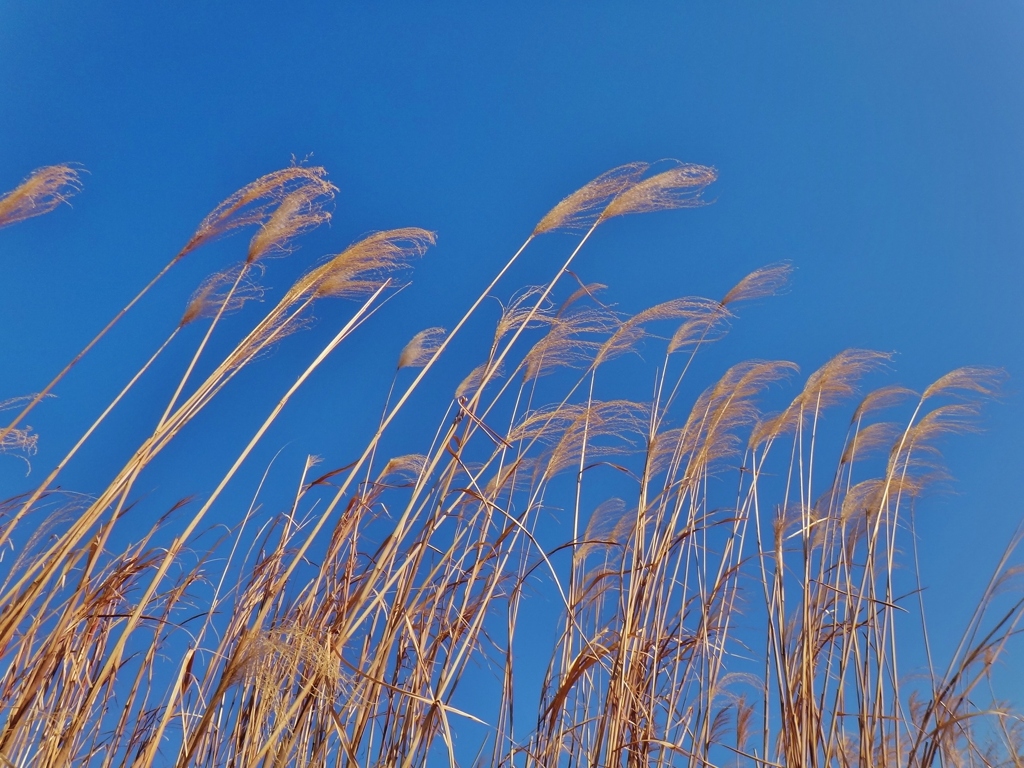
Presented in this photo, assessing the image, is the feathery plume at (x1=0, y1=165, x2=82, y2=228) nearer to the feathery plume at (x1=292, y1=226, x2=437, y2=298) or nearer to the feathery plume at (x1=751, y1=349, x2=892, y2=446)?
the feathery plume at (x1=292, y1=226, x2=437, y2=298)

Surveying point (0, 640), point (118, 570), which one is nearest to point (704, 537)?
point (118, 570)

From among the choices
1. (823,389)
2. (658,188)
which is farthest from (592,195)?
(823,389)

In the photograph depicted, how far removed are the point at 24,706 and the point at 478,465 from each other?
49.2 inches

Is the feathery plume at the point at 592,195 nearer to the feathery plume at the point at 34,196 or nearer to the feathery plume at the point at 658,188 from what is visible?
the feathery plume at the point at 658,188

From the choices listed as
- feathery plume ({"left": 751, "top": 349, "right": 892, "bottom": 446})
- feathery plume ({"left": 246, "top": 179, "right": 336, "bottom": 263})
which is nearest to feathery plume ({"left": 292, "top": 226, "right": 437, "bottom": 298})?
feathery plume ({"left": 246, "top": 179, "right": 336, "bottom": 263})

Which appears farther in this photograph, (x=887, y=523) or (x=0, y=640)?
(x=887, y=523)

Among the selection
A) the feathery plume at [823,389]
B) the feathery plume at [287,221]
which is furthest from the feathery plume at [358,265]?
the feathery plume at [823,389]

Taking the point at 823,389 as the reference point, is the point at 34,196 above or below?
below

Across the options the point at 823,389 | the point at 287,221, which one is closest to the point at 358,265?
the point at 287,221

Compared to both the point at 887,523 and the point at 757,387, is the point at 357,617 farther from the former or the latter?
the point at 887,523

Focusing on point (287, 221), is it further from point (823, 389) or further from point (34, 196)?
point (823, 389)

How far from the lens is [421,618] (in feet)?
6.18

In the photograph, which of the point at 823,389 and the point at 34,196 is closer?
the point at 34,196

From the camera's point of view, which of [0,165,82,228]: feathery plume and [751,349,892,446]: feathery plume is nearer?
[0,165,82,228]: feathery plume
